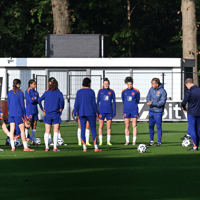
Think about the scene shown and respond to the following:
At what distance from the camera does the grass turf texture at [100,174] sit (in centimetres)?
725

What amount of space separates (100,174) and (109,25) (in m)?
31.6

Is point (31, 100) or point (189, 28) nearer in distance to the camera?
point (31, 100)

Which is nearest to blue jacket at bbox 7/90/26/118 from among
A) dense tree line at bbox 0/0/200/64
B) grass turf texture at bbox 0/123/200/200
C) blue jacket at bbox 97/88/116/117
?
grass turf texture at bbox 0/123/200/200

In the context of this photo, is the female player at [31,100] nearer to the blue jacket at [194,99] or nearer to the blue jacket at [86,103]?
the blue jacket at [86,103]

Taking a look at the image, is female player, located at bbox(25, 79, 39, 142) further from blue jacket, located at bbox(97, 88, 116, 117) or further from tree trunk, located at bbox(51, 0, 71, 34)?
tree trunk, located at bbox(51, 0, 71, 34)

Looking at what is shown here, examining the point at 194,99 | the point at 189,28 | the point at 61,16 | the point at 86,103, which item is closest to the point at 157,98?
the point at 194,99

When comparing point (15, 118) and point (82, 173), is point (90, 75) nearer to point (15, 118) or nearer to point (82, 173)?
point (15, 118)

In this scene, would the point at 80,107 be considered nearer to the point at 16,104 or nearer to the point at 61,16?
the point at 16,104

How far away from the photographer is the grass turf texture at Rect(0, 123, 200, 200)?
7253 mm

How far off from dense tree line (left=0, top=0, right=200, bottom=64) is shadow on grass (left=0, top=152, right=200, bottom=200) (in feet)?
83.5

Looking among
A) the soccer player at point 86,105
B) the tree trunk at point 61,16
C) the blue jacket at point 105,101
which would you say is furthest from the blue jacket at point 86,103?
the tree trunk at point 61,16

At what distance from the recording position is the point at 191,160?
10.8m

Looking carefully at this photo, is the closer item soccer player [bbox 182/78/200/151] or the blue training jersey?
soccer player [bbox 182/78/200/151]

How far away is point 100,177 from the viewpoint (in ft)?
28.3
